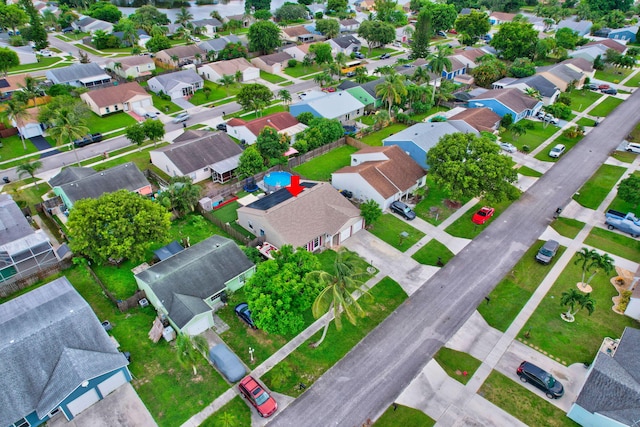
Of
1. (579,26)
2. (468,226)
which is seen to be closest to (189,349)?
(468,226)

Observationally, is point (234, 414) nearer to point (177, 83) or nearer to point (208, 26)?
point (177, 83)

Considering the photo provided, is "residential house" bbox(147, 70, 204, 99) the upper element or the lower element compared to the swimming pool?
lower

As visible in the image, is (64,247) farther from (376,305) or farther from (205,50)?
(205,50)

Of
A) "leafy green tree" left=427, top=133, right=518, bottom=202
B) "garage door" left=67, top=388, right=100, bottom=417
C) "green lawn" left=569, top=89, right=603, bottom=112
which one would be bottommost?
"garage door" left=67, top=388, right=100, bottom=417

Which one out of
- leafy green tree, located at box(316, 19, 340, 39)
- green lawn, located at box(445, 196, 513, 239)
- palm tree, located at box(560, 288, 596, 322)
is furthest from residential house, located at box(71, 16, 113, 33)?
palm tree, located at box(560, 288, 596, 322)

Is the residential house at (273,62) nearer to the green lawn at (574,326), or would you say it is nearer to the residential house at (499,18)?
the green lawn at (574,326)

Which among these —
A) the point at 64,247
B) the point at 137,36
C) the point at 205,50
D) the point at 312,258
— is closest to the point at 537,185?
the point at 312,258

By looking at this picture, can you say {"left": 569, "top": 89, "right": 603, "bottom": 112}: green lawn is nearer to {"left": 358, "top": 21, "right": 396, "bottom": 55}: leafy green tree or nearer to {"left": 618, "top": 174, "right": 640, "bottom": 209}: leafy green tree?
{"left": 618, "top": 174, "right": 640, "bottom": 209}: leafy green tree
